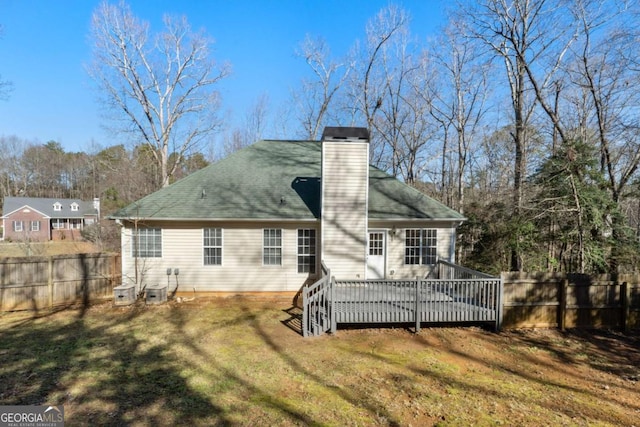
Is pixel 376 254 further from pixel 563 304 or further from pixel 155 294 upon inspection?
pixel 155 294

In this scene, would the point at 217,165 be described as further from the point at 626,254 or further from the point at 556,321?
the point at 626,254

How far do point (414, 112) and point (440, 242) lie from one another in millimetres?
14619

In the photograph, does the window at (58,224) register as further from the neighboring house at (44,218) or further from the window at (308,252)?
the window at (308,252)

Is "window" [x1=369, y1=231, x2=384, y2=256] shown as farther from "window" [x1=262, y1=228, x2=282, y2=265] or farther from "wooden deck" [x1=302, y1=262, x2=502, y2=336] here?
"window" [x1=262, y1=228, x2=282, y2=265]

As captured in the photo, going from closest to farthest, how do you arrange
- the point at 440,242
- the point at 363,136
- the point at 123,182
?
the point at 363,136 < the point at 440,242 < the point at 123,182

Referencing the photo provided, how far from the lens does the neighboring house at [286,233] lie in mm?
10000

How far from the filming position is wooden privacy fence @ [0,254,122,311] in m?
8.84

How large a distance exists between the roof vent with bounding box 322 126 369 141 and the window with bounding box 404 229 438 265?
12.0 feet

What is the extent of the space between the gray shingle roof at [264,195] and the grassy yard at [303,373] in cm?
349

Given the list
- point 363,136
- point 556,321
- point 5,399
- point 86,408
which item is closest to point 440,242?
point 556,321

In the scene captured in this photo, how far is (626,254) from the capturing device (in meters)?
10.1

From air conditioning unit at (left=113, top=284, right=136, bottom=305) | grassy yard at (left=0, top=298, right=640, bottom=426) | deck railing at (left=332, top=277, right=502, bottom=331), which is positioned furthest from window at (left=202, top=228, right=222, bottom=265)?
deck railing at (left=332, top=277, right=502, bottom=331)

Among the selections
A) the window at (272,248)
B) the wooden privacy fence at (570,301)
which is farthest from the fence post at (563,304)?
the window at (272,248)

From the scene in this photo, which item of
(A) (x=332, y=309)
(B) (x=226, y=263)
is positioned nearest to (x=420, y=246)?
(A) (x=332, y=309)
